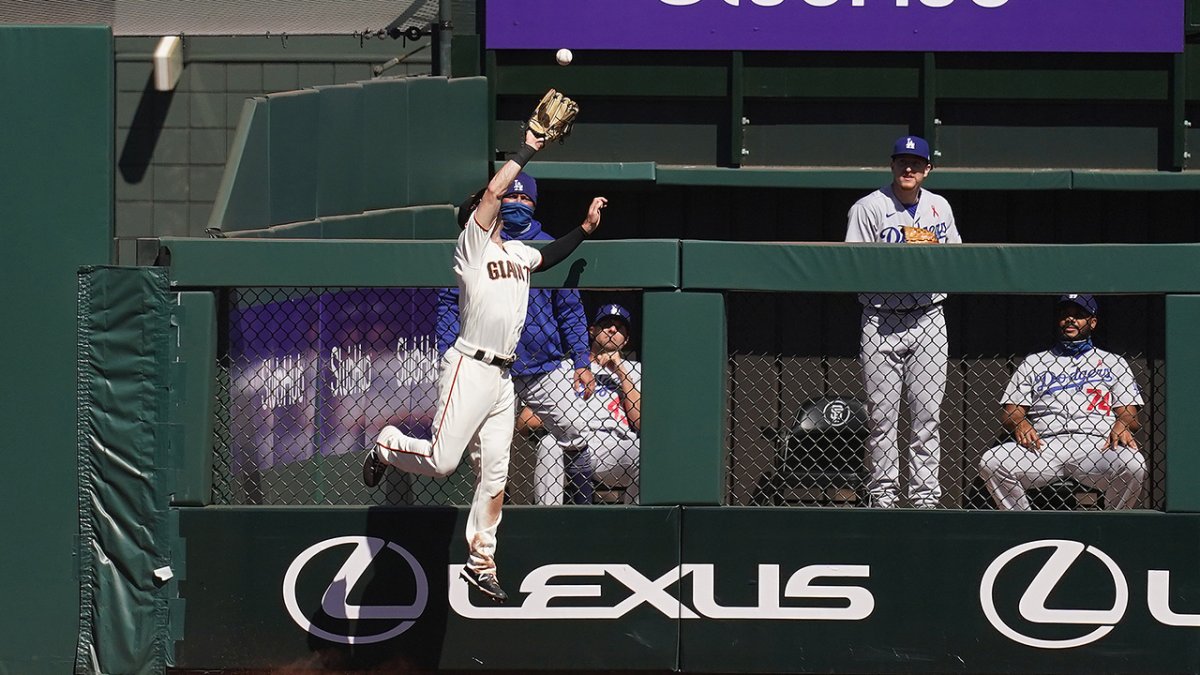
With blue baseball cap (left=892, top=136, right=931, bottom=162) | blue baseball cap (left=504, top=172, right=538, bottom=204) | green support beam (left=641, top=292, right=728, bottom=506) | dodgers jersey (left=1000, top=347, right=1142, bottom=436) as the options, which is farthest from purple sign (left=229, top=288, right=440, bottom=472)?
blue baseball cap (left=892, top=136, right=931, bottom=162)

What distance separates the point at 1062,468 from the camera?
5.46 meters

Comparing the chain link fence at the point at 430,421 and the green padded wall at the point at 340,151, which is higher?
the green padded wall at the point at 340,151

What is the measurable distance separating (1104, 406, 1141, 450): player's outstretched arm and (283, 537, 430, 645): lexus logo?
2.40 meters

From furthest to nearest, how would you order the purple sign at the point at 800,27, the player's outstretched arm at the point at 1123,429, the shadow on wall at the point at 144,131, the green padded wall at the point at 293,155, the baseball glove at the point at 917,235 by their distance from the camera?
the shadow on wall at the point at 144,131 < the purple sign at the point at 800,27 < the green padded wall at the point at 293,155 < the baseball glove at the point at 917,235 < the player's outstretched arm at the point at 1123,429

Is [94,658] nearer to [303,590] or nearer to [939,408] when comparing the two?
[303,590]

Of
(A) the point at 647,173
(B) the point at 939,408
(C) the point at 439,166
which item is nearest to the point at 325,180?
(C) the point at 439,166

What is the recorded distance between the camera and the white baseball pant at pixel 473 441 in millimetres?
5047

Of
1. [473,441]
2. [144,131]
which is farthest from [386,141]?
[144,131]

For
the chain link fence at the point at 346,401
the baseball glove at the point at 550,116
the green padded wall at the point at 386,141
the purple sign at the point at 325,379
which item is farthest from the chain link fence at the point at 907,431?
the green padded wall at the point at 386,141

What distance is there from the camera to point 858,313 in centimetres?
707

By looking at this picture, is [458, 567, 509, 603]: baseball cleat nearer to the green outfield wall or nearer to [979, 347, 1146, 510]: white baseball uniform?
the green outfield wall

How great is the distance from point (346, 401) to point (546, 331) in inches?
29.6

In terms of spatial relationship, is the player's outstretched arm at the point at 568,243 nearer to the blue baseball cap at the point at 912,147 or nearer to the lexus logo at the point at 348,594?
the lexus logo at the point at 348,594

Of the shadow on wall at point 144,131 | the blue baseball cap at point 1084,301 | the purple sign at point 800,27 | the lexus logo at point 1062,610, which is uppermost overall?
the purple sign at point 800,27
